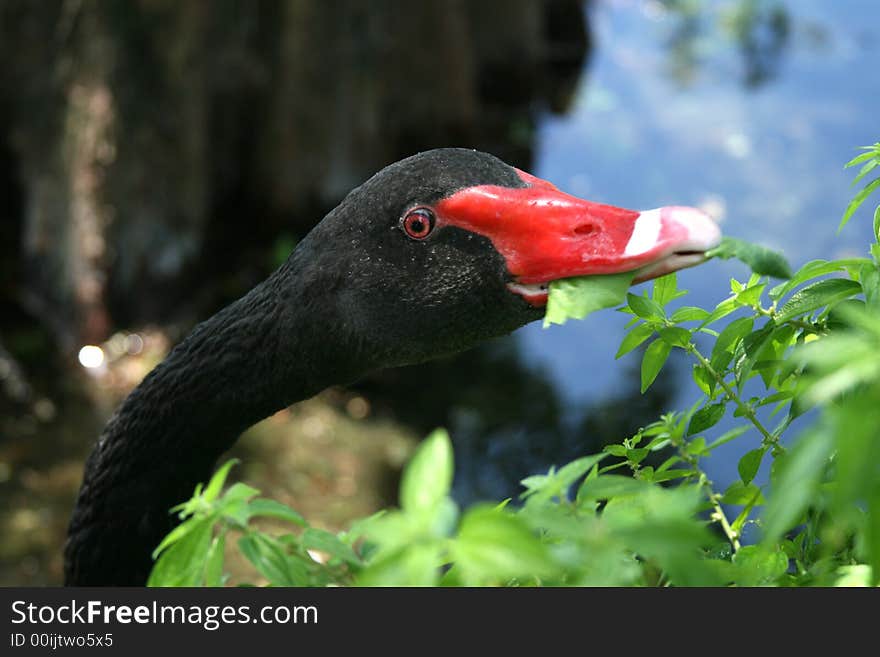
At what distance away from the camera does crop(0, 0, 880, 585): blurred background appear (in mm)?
6387

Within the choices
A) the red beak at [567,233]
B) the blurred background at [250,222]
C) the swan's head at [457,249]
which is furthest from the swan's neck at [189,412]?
the blurred background at [250,222]

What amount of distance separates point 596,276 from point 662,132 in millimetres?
8767

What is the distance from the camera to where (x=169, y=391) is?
9.37 ft

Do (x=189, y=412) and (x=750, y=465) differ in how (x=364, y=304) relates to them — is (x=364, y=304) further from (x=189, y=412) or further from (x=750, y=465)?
(x=750, y=465)

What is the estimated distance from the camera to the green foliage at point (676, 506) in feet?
3.43

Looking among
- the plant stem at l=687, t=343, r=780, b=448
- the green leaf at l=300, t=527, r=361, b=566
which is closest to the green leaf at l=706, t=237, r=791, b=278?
the plant stem at l=687, t=343, r=780, b=448

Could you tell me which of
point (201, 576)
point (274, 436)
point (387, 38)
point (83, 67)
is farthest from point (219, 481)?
point (387, 38)

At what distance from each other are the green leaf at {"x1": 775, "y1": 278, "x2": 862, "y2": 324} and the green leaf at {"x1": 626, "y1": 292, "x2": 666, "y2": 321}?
20cm

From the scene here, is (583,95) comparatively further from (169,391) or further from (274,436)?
(169,391)

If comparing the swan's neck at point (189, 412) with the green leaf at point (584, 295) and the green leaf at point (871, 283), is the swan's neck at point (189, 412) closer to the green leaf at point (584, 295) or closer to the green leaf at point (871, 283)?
the green leaf at point (584, 295)

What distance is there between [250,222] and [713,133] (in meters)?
5.12

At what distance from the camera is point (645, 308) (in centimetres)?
171

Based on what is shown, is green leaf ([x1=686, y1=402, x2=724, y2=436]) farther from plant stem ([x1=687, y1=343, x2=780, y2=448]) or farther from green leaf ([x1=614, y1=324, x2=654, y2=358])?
green leaf ([x1=614, y1=324, x2=654, y2=358])

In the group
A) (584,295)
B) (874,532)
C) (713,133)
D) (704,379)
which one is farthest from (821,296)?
(713,133)
